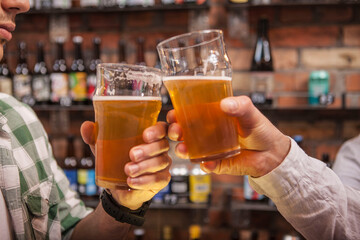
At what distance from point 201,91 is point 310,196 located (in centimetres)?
39

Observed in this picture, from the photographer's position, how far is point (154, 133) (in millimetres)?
761

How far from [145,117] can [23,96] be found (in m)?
1.57

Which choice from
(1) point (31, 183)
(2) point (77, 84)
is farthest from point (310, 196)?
(2) point (77, 84)

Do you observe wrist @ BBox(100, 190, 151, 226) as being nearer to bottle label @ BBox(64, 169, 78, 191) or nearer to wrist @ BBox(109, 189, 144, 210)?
wrist @ BBox(109, 189, 144, 210)

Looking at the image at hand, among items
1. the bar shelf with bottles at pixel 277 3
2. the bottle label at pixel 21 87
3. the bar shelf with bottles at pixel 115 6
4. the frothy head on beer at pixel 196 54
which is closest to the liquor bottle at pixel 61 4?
the bar shelf with bottles at pixel 115 6

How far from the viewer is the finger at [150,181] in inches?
29.6

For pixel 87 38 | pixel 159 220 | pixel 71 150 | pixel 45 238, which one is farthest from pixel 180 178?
pixel 87 38

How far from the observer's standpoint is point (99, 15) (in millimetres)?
2365

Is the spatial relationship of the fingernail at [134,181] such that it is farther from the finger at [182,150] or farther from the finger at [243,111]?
the finger at [243,111]

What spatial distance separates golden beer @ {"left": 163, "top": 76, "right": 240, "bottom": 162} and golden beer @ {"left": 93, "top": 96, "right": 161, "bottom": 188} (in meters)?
0.08

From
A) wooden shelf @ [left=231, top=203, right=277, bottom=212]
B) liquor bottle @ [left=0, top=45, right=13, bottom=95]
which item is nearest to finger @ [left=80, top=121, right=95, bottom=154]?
wooden shelf @ [left=231, top=203, right=277, bottom=212]

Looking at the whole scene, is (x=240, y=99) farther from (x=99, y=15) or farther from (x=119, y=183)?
(x=99, y=15)

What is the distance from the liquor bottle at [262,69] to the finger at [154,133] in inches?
49.3

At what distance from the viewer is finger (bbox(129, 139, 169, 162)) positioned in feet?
2.41
